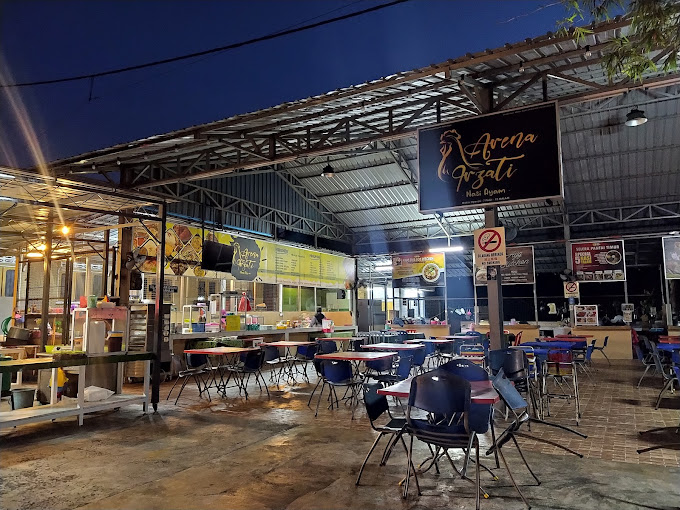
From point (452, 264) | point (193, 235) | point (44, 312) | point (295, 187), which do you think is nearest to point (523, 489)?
point (44, 312)

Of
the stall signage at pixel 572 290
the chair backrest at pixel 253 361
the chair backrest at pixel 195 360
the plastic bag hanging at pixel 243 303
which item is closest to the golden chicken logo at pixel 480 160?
the chair backrest at pixel 253 361

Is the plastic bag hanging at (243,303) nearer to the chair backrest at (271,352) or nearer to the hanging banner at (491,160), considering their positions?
the chair backrest at (271,352)

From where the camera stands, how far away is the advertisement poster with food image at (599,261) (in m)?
14.3

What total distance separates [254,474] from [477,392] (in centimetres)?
195

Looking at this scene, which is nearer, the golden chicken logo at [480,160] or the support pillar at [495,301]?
the golden chicken logo at [480,160]

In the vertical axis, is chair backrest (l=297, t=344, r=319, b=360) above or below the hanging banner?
below

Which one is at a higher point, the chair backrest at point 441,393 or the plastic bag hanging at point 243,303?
the plastic bag hanging at point 243,303

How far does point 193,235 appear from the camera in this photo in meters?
12.3

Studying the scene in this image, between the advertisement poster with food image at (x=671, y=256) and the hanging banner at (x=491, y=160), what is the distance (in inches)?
387

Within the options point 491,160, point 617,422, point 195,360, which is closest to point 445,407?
point 617,422

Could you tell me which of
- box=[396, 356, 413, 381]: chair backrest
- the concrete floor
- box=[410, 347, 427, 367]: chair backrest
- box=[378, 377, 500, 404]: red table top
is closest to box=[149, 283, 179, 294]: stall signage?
the concrete floor

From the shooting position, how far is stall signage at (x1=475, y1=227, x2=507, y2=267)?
659 cm

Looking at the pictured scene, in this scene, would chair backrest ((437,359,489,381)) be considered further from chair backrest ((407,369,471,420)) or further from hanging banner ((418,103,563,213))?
hanging banner ((418,103,563,213))

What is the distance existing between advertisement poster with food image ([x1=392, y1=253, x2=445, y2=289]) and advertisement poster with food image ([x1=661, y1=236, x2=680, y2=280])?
251 inches
